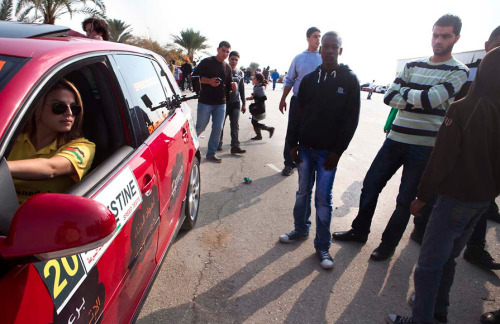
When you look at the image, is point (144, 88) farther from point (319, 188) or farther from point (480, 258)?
point (480, 258)

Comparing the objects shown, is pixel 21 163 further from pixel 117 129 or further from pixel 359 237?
pixel 359 237

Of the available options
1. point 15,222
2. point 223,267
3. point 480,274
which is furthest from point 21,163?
point 480,274

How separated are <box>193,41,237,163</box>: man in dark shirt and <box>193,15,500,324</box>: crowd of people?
9.11 feet

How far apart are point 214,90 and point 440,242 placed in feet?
14.1

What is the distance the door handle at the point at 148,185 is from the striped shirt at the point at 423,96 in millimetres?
2214

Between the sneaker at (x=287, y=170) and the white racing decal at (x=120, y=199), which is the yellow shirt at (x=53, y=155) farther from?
the sneaker at (x=287, y=170)

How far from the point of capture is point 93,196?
1.42 meters

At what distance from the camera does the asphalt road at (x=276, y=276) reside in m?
2.32

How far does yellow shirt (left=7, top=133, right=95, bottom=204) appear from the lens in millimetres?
1488

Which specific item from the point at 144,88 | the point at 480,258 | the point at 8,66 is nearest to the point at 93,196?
the point at 8,66

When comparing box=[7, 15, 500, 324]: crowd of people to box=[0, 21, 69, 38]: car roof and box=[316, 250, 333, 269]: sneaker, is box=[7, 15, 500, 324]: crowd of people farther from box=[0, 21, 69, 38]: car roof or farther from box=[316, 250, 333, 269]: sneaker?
box=[0, 21, 69, 38]: car roof

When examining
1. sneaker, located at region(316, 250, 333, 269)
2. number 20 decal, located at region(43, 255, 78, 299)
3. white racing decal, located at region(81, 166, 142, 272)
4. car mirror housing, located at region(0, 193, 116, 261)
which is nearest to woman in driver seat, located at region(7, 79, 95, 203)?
white racing decal, located at region(81, 166, 142, 272)

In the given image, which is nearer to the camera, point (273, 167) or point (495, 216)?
point (495, 216)

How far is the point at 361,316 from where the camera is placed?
2357mm
